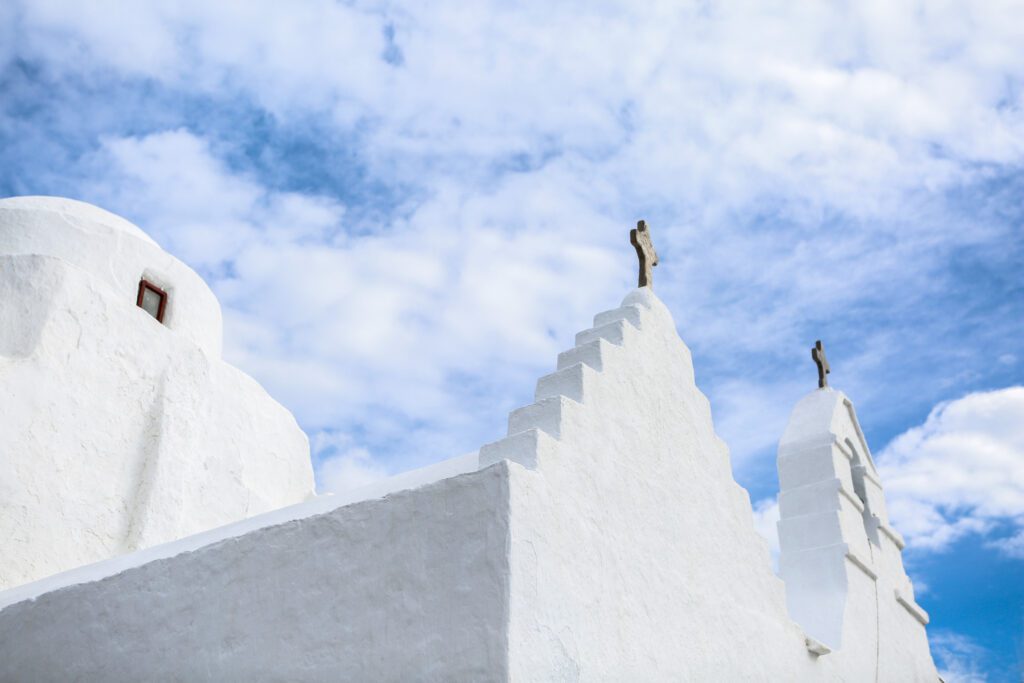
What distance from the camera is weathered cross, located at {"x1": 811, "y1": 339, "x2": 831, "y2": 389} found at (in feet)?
34.2

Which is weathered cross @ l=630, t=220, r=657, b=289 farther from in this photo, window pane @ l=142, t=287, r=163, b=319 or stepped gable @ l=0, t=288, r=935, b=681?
window pane @ l=142, t=287, r=163, b=319

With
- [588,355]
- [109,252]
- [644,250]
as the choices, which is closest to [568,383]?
[588,355]

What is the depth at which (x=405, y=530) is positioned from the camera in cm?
477

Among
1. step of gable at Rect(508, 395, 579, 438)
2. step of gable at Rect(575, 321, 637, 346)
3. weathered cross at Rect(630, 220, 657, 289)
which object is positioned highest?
weathered cross at Rect(630, 220, 657, 289)

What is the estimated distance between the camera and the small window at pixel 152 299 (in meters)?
11.5

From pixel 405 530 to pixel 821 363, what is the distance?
6.94 metres

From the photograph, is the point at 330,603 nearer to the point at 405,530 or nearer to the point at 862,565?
the point at 405,530

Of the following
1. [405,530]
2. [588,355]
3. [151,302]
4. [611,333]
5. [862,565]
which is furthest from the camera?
[151,302]

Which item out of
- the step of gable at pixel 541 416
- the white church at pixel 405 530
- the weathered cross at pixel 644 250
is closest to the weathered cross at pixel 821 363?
the white church at pixel 405 530

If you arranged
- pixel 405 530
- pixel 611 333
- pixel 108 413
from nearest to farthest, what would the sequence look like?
1. pixel 405 530
2. pixel 611 333
3. pixel 108 413

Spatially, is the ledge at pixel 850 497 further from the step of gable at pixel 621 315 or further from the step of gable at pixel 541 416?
the step of gable at pixel 541 416

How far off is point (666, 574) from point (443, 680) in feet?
6.44

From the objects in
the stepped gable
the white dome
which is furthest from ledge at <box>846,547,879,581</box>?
the white dome

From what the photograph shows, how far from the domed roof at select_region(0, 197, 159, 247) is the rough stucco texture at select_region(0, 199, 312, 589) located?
3 centimetres
